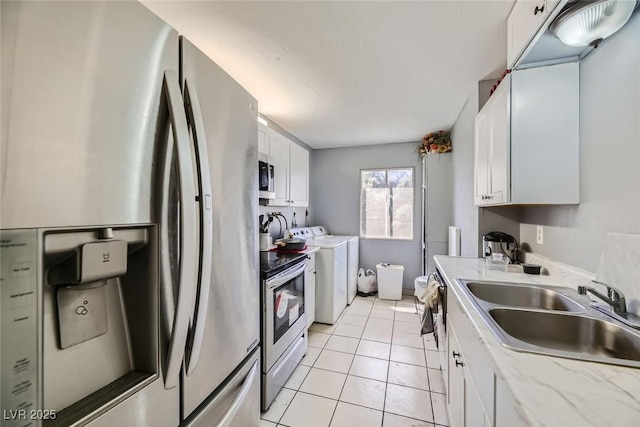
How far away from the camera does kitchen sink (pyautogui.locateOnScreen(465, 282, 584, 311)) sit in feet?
4.16

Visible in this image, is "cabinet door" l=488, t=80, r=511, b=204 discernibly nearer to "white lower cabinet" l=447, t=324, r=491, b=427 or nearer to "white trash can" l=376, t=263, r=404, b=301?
"white lower cabinet" l=447, t=324, r=491, b=427

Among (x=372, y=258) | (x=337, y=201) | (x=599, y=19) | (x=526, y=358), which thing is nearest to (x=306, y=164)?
(x=337, y=201)

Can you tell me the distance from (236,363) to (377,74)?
7.22ft

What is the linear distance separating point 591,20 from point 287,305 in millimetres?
2259

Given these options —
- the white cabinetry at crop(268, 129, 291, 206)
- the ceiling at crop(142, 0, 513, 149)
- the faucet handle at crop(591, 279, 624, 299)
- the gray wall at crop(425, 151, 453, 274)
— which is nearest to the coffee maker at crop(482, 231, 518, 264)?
the faucet handle at crop(591, 279, 624, 299)

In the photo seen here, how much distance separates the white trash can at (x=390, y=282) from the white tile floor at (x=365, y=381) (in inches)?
29.1

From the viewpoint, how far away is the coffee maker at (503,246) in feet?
6.39

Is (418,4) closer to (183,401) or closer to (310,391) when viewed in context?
(183,401)

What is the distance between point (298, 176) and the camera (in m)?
3.49

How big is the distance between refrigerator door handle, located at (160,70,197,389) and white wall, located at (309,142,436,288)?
363 cm

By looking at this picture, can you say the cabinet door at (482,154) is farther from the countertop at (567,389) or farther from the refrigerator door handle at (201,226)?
the refrigerator door handle at (201,226)

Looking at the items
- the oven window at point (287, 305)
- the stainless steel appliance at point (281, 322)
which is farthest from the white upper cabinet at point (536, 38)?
the oven window at point (287, 305)

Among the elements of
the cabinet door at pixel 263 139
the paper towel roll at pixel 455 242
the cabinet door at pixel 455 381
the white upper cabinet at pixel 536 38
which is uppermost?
the white upper cabinet at pixel 536 38

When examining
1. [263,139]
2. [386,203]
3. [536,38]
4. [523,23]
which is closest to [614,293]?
[536,38]
